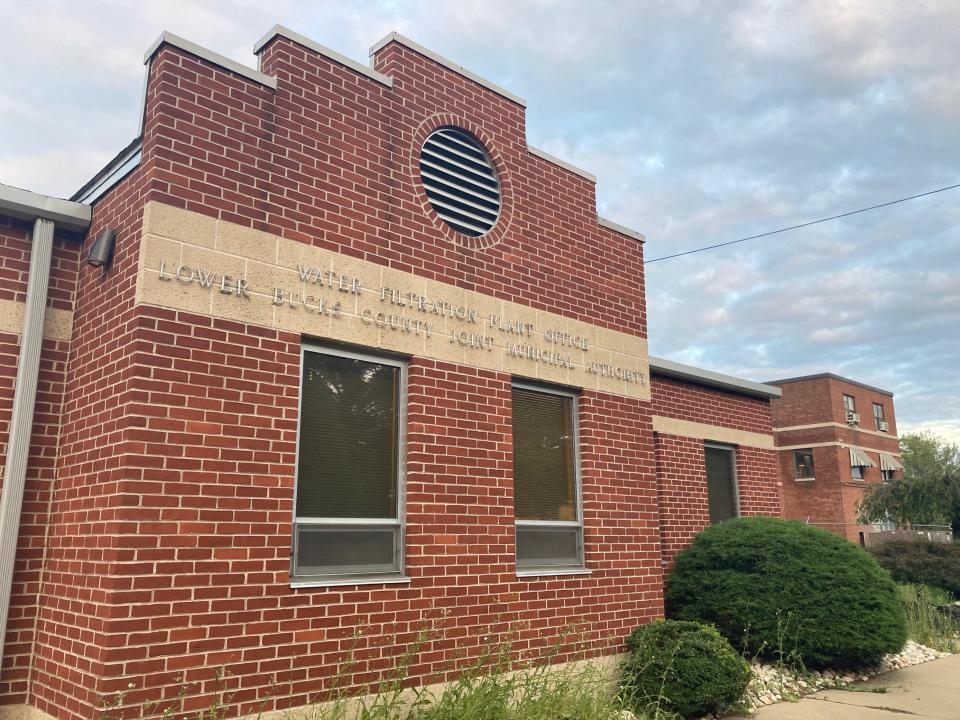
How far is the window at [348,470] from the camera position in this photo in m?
6.14

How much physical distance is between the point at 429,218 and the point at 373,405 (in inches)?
75.6

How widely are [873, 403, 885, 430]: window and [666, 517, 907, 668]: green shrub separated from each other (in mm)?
36898

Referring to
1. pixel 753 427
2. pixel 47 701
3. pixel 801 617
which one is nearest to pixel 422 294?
pixel 47 701

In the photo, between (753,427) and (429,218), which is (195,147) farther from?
(753,427)

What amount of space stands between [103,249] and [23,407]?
132 centimetres

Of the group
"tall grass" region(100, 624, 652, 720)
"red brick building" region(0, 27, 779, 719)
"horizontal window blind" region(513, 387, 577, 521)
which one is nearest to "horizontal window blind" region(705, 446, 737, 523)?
"red brick building" region(0, 27, 779, 719)

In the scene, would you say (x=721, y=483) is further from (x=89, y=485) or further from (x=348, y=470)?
(x=89, y=485)

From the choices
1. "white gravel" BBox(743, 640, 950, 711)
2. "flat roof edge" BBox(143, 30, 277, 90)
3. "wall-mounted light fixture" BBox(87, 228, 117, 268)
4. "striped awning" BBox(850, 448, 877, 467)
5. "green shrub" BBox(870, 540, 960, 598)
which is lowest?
"white gravel" BBox(743, 640, 950, 711)

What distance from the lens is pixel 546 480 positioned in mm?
8211

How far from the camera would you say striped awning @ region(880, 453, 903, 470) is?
4162 centimetres

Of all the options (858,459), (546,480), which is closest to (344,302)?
(546,480)

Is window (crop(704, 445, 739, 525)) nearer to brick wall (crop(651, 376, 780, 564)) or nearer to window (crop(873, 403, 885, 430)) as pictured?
brick wall (crop(651, 376, 780, 564))

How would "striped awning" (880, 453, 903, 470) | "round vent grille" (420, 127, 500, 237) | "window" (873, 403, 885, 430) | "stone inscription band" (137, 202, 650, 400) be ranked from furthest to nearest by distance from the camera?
"window" (873, 403, 885, 430) < "striped awning" (880, 453, 903, 470) < "round vent grille" (420, 127, 500, 237) < "stone inscription band" (137, 202, 650, 400)

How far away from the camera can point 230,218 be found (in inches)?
235
